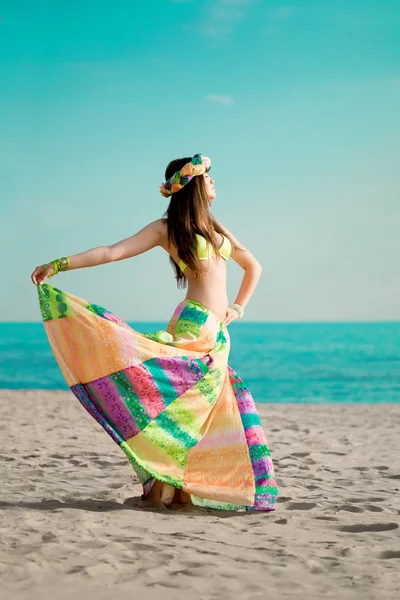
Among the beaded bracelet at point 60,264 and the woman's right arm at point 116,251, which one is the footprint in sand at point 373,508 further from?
the beaded bracelet at point 60,264

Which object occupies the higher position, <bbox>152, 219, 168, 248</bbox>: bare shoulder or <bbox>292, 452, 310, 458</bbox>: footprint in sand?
<bbox>152, 219, 168, 248</bbox>: bare shoulder

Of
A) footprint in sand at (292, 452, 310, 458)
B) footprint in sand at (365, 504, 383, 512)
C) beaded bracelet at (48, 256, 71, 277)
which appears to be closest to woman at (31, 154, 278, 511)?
beaded bracelet at (48, 256, 71, 277)

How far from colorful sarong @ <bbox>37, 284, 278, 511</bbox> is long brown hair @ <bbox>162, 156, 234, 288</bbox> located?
0.26 metres

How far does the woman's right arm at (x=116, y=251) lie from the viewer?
3.89m

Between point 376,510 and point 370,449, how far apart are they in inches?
113

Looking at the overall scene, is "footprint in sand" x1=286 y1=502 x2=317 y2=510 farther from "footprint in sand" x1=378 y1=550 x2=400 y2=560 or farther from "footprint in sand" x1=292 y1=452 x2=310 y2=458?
"footprint in sand" x1=292 y1=452 x2=310 y2=458

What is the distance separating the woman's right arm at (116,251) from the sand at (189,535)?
132 cm

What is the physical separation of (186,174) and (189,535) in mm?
2000

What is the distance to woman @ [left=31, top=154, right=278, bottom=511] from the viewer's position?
3.83m

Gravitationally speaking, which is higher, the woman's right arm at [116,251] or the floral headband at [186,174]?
the floral headband at [186,174]

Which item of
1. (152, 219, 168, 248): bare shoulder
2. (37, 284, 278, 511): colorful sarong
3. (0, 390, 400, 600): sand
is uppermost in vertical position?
(152, 219, 168, 248): bare shoulder

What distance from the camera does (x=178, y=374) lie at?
3930 mm

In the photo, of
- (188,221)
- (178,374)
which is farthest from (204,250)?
(178,374)

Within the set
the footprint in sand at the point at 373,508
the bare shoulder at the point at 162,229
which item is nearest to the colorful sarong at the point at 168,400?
the bare shoulder at the point at 162,229
